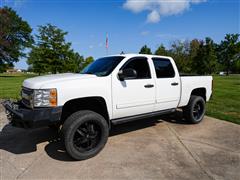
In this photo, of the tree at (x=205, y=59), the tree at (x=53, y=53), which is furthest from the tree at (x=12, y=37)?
the tree at (x=205, y=59)

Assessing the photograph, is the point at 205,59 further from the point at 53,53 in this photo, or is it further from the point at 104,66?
the point at 104,66

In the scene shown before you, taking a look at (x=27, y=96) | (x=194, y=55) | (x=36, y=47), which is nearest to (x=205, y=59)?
(x=194, y=55)

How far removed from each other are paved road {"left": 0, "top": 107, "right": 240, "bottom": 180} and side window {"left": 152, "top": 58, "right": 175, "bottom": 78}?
1.50 metres

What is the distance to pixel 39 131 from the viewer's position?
17.7 feet

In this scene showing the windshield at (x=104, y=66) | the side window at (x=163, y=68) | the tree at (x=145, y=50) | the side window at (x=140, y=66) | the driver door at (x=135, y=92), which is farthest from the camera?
the tree at (x=145, y=50)

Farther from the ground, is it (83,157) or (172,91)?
(172,91)

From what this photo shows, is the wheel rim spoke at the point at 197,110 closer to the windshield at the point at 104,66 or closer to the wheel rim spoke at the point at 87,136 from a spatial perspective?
the windshield at the point at 104,66

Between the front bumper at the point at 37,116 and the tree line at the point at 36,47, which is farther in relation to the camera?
the tree line at the point at 36,47

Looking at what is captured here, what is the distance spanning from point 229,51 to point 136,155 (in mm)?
72266

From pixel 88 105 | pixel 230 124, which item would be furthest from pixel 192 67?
pixel 88 105

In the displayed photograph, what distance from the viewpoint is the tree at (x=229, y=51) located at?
2537 inches

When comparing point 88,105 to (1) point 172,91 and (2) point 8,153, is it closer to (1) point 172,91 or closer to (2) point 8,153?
(2) point 8,153

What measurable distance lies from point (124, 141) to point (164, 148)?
92cm

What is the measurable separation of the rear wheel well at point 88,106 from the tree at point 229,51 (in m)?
70.8
